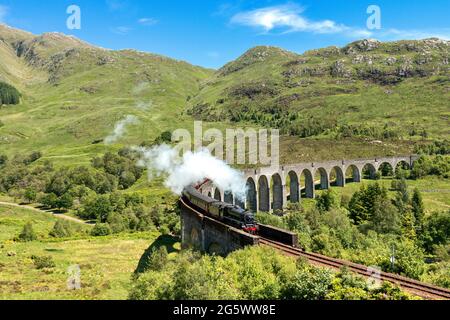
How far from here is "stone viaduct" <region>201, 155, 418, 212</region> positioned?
80.4 meters

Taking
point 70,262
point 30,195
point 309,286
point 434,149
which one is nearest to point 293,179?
point 70,262

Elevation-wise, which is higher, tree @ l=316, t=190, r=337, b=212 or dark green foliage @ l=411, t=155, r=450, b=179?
dark green foliage @ l=411, t=155, r=450, b=179

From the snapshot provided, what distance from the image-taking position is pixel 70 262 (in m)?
49.0

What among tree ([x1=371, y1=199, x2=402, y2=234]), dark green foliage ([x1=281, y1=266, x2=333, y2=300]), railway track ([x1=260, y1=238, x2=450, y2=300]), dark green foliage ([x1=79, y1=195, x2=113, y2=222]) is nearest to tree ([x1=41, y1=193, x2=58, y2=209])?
dark green foliage ([x1=79, y1=195, x2=113, y2=222])

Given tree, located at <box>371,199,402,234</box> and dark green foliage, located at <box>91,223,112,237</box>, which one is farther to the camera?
dark green foliage, located at <box>91,223,112,237</box>

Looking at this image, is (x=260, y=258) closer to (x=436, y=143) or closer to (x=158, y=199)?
(x=158, y=199)

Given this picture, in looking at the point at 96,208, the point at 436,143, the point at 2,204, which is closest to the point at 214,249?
the point at 96,208

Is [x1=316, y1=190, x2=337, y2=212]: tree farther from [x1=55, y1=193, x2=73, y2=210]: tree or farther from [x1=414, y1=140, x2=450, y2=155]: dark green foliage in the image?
[x1=414, y1=140, x2=450, y2=155]: dark green foliage

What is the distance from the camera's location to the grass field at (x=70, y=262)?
34.3 m

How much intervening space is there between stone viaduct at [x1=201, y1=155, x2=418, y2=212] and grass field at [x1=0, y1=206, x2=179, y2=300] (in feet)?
49.9

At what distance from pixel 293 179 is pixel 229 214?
56505 mm

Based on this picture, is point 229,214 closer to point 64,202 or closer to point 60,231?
point 60,231

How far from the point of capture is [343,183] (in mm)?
101750
